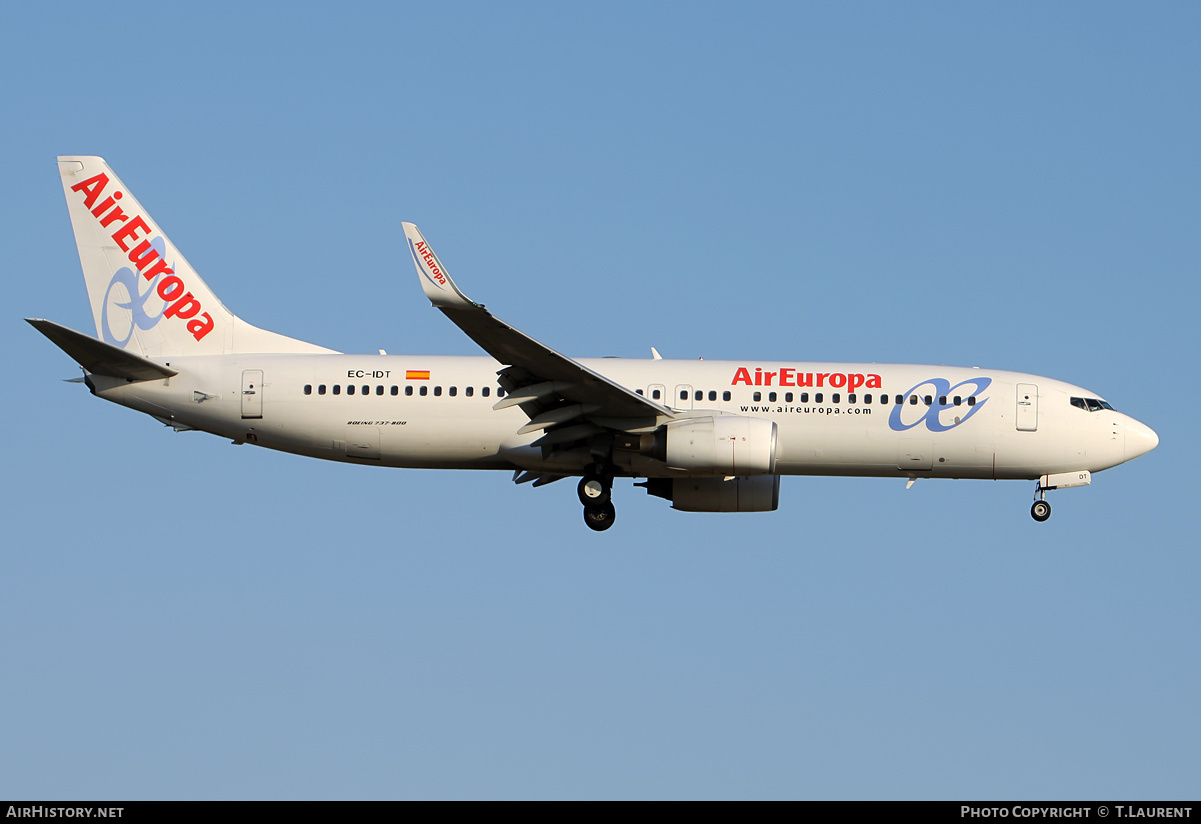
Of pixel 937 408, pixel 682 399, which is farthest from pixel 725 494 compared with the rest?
pixel 937 408

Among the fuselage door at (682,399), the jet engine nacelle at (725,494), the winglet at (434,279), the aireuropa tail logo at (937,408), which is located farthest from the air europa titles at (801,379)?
the winglet at (434,279)

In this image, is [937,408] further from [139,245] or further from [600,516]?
[139,245]

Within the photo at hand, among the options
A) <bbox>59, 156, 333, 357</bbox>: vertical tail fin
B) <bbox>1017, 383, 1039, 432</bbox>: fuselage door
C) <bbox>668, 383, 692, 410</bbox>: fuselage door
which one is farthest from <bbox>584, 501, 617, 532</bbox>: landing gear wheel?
<bbox>1017, 383, 1039, 432</bbox>: fuselage door

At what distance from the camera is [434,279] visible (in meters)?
26.8

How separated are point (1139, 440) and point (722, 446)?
34.2 feet

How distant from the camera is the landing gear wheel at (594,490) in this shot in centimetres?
3192

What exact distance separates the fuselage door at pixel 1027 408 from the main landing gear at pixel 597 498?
9569 mm

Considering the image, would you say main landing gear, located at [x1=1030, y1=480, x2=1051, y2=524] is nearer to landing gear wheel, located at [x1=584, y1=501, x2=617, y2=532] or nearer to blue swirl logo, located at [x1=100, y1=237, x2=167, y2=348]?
landing gear wheel, located at [x1=584, y1=501, x2=617, y2=532]

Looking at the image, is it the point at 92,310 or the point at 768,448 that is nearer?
the point at 768,448

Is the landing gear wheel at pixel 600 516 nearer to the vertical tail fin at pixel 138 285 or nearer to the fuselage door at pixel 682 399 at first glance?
the fuselage door at pixel 682 399

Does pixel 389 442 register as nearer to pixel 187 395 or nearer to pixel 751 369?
pixel 187 395

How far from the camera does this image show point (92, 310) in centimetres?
3394
